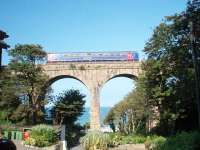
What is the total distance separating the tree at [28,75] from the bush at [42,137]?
11.1m

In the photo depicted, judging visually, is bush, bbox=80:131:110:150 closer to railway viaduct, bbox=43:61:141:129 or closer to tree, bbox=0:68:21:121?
tree, bbox=0:68:21:121

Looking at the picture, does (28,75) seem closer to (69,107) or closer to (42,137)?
(69,107)

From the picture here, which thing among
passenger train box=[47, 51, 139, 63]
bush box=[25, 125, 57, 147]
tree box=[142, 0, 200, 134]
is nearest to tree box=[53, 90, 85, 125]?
passenger train box=[47, 51, 139, 63]

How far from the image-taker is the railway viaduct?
56250 millimetres

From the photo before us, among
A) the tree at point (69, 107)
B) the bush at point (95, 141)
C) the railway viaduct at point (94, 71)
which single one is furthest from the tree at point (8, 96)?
the bush at point (95, 141)

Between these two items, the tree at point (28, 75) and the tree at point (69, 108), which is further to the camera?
the tree at point (69, 108)

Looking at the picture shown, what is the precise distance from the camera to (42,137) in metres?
32.1

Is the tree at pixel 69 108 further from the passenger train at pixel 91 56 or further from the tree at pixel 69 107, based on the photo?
the passenger train at pixel 91 56

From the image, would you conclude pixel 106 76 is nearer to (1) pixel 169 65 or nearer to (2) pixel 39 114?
(2) pixel 39 114

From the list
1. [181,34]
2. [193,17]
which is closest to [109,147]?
[181,34]

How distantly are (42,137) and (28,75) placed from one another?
537 inches

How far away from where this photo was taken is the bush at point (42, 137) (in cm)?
3173

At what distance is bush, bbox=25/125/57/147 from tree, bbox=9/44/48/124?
36.4 ft

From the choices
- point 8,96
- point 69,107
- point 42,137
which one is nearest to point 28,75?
point 8,96
